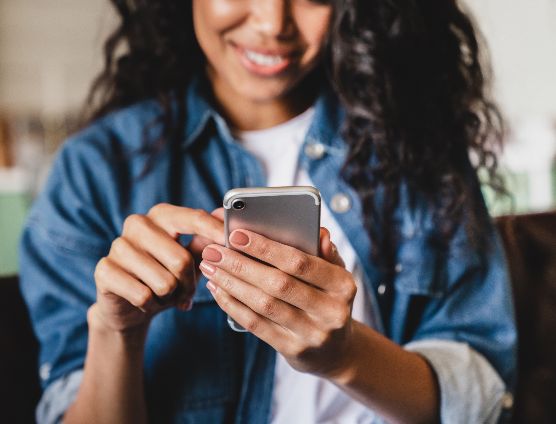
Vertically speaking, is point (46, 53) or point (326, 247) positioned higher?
point (326, 247)

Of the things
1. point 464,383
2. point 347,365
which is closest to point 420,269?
point 464,383

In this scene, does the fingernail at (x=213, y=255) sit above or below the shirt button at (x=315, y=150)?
above

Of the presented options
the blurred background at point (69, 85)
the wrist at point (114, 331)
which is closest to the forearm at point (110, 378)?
the wrist at point (114, 331)

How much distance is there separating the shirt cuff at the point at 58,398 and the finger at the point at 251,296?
0.36 meters

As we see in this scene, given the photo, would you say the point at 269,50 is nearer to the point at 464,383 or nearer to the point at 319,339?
the point at 319,339

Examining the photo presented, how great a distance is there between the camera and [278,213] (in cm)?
54

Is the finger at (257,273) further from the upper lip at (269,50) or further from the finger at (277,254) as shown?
the upper lip at (269,50)

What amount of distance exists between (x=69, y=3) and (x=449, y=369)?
11.2 ft

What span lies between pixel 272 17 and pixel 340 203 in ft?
0.94

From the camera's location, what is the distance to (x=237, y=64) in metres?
0.82

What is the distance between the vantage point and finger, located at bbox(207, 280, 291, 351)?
0.56 metres

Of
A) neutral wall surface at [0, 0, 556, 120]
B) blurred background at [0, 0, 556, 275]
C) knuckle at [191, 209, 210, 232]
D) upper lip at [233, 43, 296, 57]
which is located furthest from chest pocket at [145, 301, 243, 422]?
neutral wall surface at [0, 0, 556, 120]

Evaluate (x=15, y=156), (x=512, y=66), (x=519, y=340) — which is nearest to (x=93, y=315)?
(x=519, y=340)

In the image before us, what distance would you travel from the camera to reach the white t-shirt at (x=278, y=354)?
0.79m
